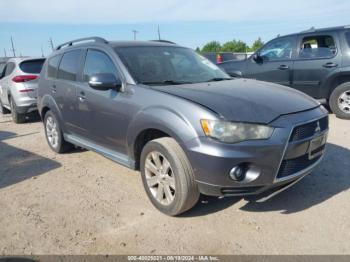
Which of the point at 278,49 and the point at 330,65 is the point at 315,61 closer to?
the point at 330,65

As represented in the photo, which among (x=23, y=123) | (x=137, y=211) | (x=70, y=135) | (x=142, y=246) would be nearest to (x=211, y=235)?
(x=142, y=246)

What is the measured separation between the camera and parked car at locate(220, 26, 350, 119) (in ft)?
23.2

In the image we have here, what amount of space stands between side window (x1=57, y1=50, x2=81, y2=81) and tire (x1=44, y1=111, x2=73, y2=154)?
2.39 feet

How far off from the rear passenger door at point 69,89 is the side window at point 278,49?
4.93m

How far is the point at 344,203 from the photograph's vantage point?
3502 mm

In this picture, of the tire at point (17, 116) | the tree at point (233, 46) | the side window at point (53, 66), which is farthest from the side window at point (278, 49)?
the tree at point (233, 46)

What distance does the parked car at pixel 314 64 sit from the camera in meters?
7.08

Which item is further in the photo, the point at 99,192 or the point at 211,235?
the point at 99,192

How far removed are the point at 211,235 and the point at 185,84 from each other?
5.34 feet

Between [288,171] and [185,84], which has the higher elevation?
[185,84]

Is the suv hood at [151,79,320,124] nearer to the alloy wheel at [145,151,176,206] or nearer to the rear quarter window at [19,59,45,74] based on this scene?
the alloy wheel at [145,151,176,206]

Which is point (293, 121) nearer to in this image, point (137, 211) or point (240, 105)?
point (240, 105)

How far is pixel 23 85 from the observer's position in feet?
27.1

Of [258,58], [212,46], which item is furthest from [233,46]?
[258,58]
